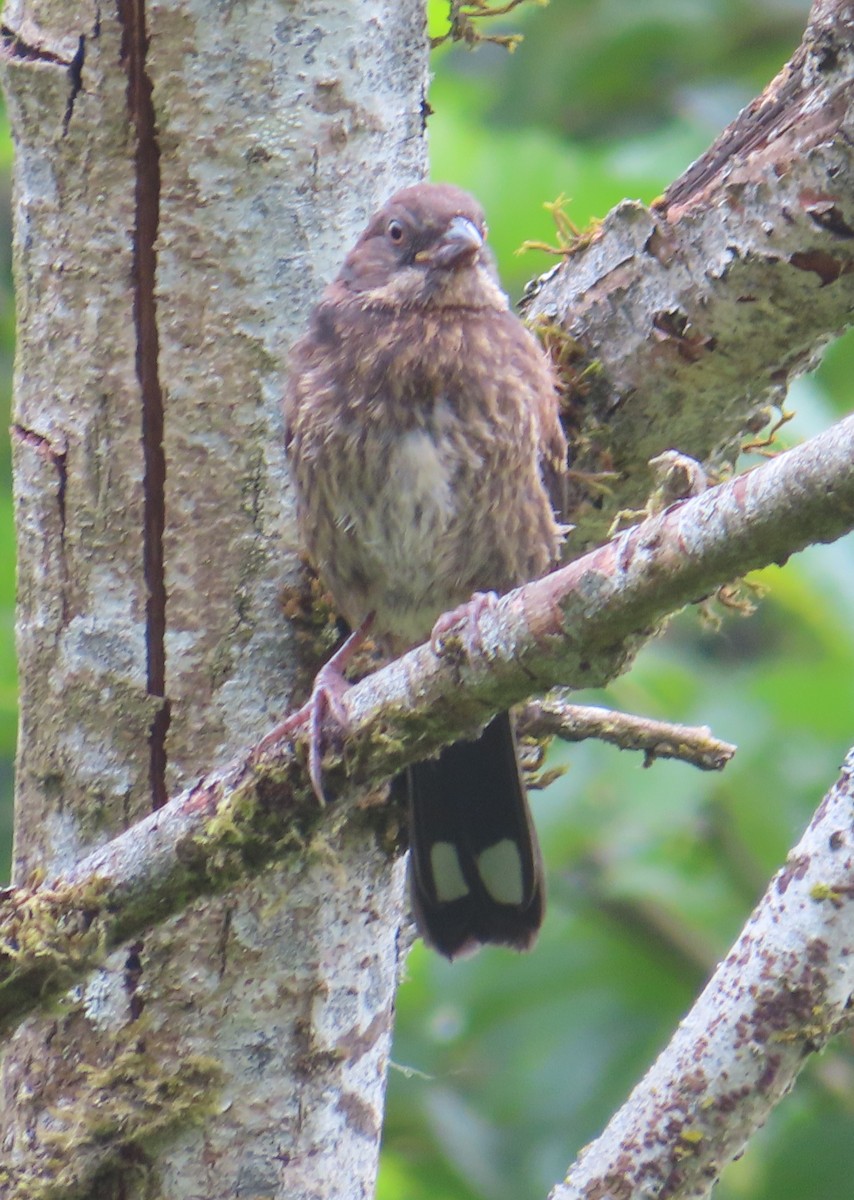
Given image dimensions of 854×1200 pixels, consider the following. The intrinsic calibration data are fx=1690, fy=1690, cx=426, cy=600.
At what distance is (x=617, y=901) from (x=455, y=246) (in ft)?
7.30

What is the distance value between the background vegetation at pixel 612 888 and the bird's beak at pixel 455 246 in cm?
99

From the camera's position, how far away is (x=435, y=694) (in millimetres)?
2348

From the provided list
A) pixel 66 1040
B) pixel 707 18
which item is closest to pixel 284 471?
pixel 66 1040

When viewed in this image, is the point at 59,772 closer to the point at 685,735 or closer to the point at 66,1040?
the point at 66,1040

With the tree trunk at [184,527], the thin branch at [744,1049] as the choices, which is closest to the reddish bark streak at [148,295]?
the tree trunk at [184,527]

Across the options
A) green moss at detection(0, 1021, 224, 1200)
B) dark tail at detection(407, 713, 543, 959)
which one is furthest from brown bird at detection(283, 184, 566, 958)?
green moss at detection(0, 1021, 224, 1200)

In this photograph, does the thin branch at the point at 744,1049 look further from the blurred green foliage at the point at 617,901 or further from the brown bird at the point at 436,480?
the blurred green foliage at the point at 617,901

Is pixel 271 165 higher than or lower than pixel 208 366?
higher

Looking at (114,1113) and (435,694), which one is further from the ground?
(435,694)

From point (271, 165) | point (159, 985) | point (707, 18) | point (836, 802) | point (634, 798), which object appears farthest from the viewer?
point (707, 18)

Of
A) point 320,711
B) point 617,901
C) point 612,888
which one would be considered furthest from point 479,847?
point 617,901

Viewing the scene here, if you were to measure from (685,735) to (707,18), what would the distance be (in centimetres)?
390

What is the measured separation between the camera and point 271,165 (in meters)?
3.05

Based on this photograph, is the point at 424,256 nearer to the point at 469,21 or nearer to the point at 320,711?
the point at 469,21
